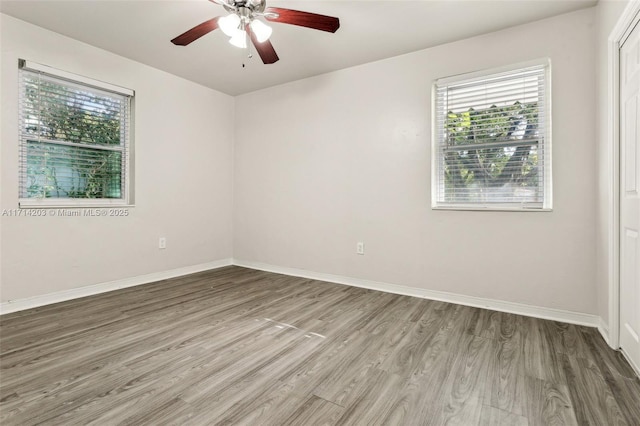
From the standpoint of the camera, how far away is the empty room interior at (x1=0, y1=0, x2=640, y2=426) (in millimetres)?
1653

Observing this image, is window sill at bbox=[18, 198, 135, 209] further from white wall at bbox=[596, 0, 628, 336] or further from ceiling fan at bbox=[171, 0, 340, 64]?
white wall at bbox=[596, 0, 628, 336]

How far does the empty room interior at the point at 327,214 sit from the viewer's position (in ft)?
5.42

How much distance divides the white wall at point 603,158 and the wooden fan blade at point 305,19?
181 cm

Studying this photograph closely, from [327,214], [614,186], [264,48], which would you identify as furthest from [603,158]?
[264,48]

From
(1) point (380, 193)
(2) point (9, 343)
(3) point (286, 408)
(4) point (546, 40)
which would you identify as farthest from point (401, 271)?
(2) point (9, 343)

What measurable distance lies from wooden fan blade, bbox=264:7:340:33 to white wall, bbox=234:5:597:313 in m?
1.43

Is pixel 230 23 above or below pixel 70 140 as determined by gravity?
above

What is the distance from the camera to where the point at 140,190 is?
3568mm

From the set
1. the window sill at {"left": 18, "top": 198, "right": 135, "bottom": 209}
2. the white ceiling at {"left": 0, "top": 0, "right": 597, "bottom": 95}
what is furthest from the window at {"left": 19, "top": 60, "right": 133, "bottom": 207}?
the white ceiling at {"left": 0, "top": 0, "right": 597, "bottom": 95}

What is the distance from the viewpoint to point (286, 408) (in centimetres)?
145

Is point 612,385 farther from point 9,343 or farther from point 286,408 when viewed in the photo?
point 9,343

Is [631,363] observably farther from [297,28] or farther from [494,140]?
[297,28]

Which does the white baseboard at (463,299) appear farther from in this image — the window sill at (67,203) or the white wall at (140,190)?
the window sill at (67,203)

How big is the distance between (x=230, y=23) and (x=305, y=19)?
0.49 m
